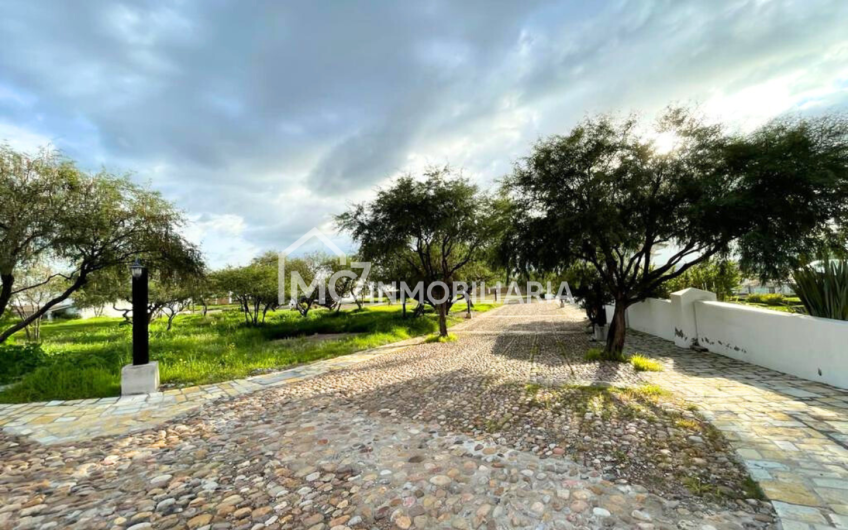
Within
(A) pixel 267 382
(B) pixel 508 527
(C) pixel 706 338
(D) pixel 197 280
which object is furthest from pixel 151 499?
(C) pixel 706 338

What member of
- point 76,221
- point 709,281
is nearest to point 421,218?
point 76,221

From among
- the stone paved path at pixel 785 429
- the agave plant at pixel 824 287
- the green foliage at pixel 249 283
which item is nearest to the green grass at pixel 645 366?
the stone paved path at pixel 785 429

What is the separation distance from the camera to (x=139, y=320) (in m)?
6.82

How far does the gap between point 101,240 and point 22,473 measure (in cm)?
703

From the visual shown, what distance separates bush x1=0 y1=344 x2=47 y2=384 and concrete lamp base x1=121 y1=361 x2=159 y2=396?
317 cm

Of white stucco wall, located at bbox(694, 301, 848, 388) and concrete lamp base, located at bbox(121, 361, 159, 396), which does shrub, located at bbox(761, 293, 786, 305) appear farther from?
concrete lamp base, located at bbox(121, 361, 159, 396)

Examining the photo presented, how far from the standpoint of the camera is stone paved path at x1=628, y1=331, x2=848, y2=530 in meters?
2.63

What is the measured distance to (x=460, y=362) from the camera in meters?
9.05

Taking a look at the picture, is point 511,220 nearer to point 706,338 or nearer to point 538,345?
point 538,345

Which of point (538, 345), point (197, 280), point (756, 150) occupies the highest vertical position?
point (756, 150)

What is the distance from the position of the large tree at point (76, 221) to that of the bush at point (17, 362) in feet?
2.51

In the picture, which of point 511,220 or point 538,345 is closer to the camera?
point 511,220

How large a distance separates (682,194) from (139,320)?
10933mm

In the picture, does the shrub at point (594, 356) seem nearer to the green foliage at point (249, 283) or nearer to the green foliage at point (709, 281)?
the green foliage at point (709, 281)
